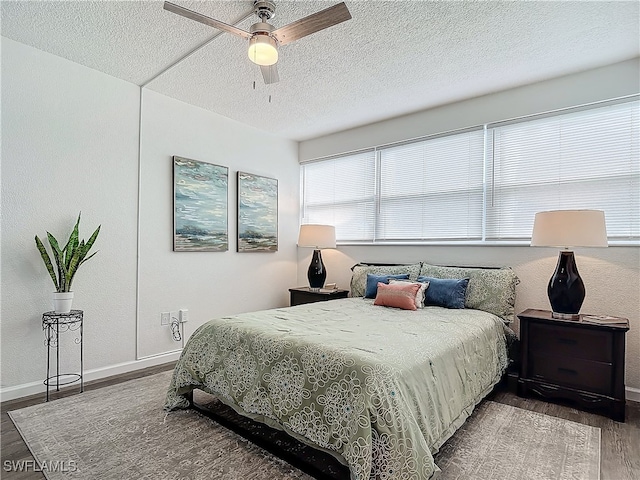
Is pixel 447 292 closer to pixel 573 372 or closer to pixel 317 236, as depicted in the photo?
pixel 573 372

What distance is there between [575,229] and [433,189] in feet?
5.07

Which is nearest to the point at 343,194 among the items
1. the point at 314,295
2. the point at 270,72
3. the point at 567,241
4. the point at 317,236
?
the point at 317,236

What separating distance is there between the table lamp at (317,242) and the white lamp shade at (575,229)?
91.9 inches

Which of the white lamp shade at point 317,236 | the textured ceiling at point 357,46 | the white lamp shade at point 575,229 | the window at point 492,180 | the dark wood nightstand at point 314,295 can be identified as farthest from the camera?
the white lamp shade at point 317,236

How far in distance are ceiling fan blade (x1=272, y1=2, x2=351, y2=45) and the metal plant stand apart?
2.59 meters

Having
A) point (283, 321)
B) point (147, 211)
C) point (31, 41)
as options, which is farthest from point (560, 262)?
point (31, 41)

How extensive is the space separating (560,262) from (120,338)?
12.7 ft

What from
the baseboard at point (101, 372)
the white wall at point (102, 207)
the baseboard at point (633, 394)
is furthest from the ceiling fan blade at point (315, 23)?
the baseboard at point (633, 394)

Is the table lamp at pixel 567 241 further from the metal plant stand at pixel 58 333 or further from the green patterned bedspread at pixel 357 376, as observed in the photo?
the metal plant stand at pixel 58 333

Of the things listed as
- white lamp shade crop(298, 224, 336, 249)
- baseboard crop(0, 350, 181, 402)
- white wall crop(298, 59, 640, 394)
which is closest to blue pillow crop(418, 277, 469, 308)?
white wall crop(298, 59, 640, 394)

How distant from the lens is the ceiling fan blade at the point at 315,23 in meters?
1.79

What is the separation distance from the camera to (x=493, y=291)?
311 cm

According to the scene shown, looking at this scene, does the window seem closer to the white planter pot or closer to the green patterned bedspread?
the green patterned bedspread

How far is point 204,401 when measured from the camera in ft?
8.72
